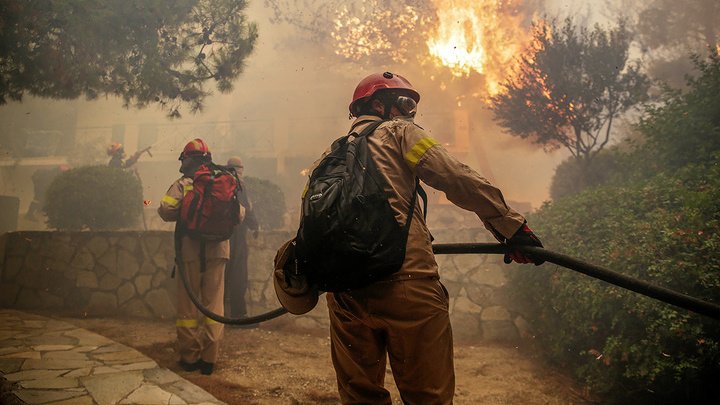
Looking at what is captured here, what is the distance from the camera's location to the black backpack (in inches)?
67.8

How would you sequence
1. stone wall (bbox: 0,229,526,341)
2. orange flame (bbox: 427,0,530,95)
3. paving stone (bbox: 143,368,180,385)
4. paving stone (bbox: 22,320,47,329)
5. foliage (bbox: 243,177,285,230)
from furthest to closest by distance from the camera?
orange flame (bbox: 427,0,530,95) → foliage (bbox: 243,177,285,230) → stone wall (bbox: 0,229,526,341) → paving stone (bbox: 22,320,47,329) → paving stone (bbox: 143,368,180,385)

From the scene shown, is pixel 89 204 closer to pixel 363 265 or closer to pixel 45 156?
pixel 363 265

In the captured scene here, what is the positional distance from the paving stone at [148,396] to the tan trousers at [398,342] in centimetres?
218

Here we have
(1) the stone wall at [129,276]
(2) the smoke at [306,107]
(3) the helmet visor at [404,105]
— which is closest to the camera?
(3) the helmet visor at [404,105]

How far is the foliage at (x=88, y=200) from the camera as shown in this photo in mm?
8938

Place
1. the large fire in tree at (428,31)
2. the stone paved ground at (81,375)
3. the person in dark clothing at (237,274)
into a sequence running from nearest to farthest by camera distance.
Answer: the stone paved ground at (81,375) < the person in dark clothing at (237,274) < the large fire in tree at (428,31)

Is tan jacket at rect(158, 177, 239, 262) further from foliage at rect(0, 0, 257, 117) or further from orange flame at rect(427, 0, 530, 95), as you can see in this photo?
orange flame at rect(427, 0, 530, 95)

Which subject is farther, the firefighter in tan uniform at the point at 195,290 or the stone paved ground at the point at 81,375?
the firefighter in tan uniform at the point at 195,290

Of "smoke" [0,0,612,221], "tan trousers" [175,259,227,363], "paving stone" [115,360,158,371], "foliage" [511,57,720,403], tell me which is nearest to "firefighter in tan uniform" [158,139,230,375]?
"tan trousers" [175,259,227,363]

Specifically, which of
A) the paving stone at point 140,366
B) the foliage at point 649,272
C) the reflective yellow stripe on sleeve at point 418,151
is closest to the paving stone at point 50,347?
the paving stone at point 140,366

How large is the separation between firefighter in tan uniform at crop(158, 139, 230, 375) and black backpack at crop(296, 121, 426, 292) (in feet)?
10.0

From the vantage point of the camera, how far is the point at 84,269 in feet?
24.5

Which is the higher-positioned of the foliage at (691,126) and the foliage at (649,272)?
the foliage at (691,126)

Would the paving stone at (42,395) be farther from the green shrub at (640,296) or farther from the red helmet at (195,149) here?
the green shrub at (640,296)
